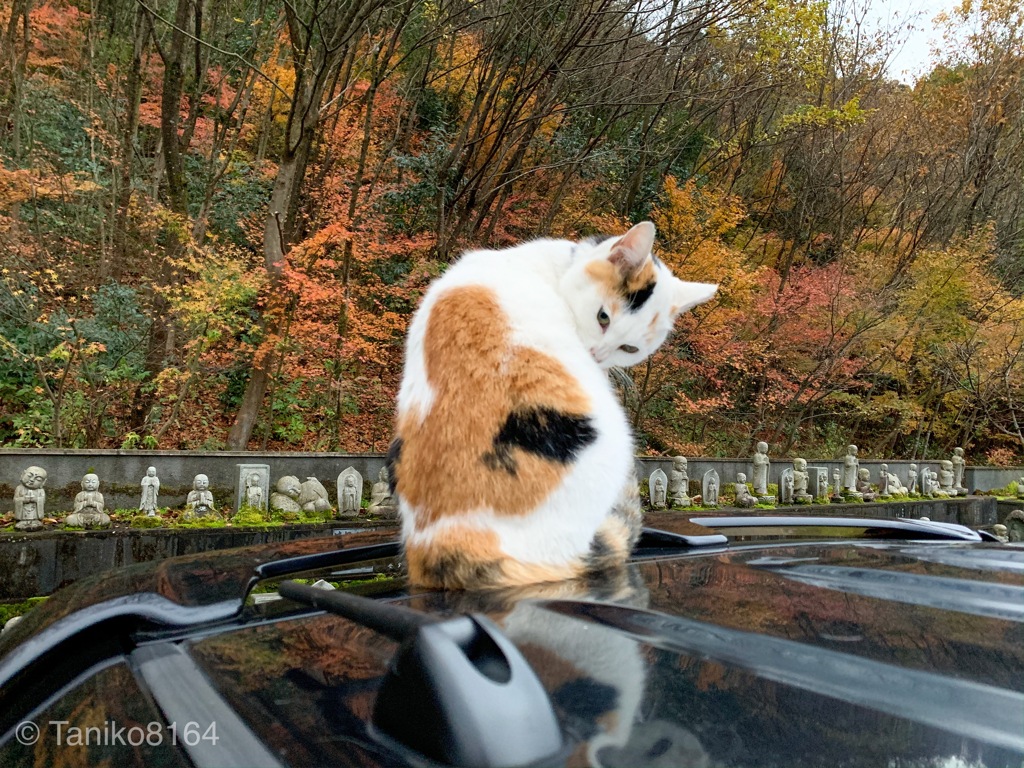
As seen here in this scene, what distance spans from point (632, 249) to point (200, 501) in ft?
17.8

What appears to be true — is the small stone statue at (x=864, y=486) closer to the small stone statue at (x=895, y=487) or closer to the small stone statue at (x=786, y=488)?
the small stone statue at (x=895, y=487)

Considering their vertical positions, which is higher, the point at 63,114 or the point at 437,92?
the point at 437,92

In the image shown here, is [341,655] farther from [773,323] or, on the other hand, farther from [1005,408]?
[1005,408]

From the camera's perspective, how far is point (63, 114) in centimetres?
1049

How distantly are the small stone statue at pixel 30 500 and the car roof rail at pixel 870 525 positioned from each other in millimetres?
5517

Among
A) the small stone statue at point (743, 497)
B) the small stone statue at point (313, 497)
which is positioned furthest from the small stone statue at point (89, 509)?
the small stone statue at point (743, 497)

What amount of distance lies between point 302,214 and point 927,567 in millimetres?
10521

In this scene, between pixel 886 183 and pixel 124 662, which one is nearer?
pixel 124 662

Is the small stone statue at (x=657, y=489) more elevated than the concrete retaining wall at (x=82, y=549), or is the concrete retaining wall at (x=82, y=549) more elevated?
the small stone statue at (x=657, y=489)

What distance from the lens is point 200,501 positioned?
19.4 feet

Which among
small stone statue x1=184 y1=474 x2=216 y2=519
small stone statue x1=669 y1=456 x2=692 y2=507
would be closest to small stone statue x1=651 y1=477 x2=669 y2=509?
small stone statue x1=669 y1=456 x2=692 y2=507

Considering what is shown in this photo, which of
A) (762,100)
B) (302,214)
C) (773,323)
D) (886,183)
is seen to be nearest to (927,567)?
(302,214)

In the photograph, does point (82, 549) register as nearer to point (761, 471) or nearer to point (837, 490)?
point (761, 471)

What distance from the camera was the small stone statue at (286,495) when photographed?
6398mm
